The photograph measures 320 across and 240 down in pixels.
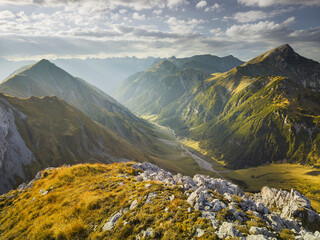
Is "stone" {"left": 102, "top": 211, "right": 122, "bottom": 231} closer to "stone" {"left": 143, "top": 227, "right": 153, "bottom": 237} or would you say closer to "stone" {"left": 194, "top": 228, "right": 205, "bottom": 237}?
"stone" {"left": 143, "top": 227, "right": 153, "bottom": 237}

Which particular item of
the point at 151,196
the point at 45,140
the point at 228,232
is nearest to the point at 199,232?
the point at 228,232

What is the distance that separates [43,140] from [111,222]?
103 m

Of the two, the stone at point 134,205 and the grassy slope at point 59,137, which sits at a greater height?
the stone at point 134,205

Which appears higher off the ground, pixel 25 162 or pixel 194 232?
pixel 194 232

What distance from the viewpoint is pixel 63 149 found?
331 feet

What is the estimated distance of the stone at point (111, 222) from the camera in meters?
15.1

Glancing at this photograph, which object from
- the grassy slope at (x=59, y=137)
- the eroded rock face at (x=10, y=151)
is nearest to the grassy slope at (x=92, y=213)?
the eroded rock face at (x=10, y=151)

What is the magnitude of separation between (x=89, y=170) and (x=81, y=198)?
12.8 meters

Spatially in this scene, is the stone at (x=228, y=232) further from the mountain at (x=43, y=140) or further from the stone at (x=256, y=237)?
the mountain at (x=43, y=140)

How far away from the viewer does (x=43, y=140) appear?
9662 cm

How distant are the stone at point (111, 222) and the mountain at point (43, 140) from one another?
6972 cm

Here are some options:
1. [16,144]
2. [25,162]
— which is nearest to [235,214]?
[25,162]

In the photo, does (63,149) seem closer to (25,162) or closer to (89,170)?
(25,162)

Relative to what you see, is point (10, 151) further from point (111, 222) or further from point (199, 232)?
point (199, 232)
